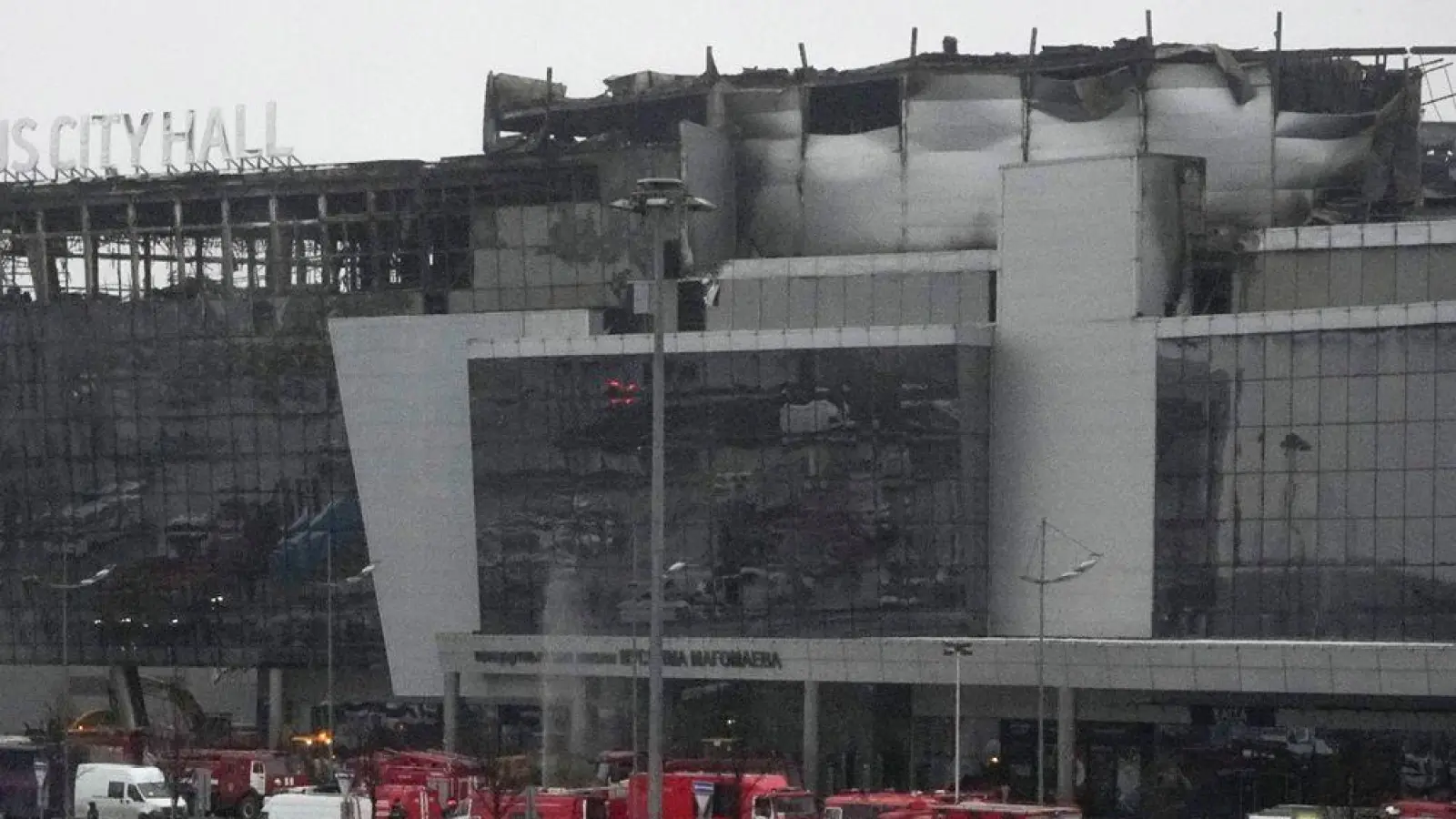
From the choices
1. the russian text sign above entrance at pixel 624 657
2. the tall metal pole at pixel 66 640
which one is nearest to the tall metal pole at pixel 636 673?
the russian text sign above entrance at pixel 624 657

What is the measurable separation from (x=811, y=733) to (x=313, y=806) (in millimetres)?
30669

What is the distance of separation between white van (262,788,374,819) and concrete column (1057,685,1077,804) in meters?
28.9

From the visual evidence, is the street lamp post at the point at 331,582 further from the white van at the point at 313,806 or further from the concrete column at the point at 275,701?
the white van at the point at 313,806

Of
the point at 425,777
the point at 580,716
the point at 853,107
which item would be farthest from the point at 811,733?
Result: the point at 853,107

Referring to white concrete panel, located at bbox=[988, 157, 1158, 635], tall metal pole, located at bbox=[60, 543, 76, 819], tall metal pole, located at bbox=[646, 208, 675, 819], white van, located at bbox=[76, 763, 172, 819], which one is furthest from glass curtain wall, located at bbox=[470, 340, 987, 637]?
tall metal pole, located at bbox=[646, 208, 675, 819]

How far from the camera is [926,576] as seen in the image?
120938 mm

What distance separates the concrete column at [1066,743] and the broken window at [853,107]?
30241 millimetres

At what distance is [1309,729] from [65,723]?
5753cm

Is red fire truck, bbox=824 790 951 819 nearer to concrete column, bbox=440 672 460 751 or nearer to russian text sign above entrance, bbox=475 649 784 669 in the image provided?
russian text sign above entrance, bbox=475 649 784 669

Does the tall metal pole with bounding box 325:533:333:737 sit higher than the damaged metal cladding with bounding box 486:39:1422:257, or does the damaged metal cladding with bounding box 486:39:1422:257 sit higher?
the damaged metal cladding with bounding box 486:39:1422:257

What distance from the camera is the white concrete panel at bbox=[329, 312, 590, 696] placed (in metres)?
134

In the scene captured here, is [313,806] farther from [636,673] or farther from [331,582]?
[331,582]

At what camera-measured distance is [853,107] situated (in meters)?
134

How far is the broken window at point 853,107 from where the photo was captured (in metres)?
133
